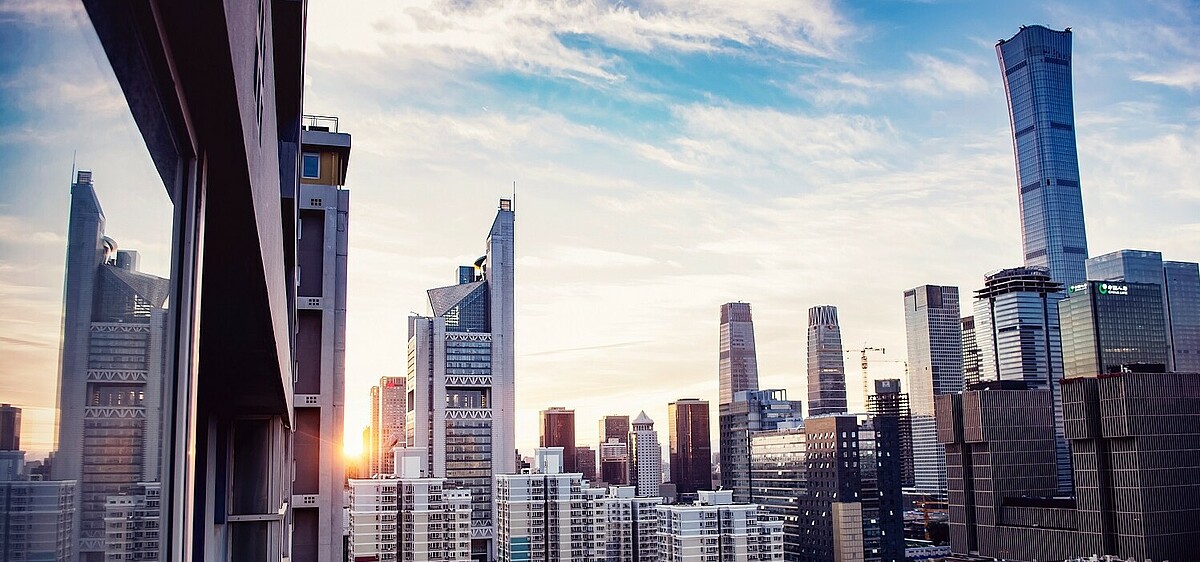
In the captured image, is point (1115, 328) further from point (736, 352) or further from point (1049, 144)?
point (736, 352)

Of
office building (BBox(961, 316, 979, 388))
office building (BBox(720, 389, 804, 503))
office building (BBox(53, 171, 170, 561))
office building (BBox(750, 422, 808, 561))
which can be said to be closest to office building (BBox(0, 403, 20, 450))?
office building (BBox(53, 171, 170, 561))

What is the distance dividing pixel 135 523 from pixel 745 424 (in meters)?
77.5

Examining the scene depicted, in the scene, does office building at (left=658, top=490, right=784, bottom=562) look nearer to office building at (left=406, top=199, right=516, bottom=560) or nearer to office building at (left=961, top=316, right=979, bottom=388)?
office building at (left=406, top=199, right=516, bottom=560)

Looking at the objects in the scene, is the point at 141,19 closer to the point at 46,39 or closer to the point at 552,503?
the point at 46,39

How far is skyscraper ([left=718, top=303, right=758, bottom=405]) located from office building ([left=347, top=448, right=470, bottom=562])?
248ft

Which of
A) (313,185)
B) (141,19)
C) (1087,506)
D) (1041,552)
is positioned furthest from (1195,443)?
(141,19)

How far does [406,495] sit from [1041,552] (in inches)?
1180

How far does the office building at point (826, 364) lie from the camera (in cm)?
10738

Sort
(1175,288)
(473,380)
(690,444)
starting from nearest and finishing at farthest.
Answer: (473,380)
(1175,288)
(690,444)

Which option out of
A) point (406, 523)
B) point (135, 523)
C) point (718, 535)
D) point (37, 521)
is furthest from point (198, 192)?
point (718, 535)

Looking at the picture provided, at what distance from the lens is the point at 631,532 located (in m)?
39.1

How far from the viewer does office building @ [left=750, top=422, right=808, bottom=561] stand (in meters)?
51.8

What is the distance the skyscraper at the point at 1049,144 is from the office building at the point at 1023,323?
72.2ft

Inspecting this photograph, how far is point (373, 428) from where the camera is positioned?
7431 centimetres
